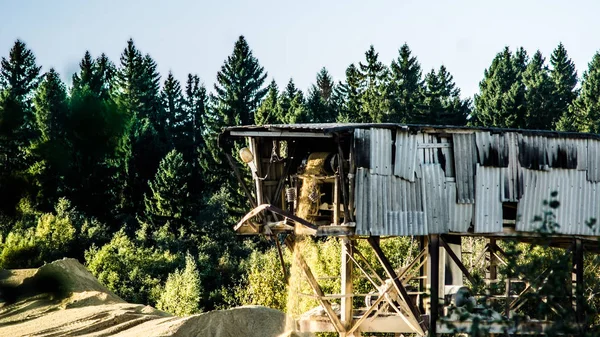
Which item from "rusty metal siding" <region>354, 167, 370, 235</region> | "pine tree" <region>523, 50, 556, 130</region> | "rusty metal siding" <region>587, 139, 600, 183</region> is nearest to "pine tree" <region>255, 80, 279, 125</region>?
"pine tree" <region>523, 50, 556, 130</region>

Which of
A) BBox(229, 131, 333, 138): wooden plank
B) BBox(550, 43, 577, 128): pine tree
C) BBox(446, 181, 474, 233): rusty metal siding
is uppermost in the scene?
BBox(550, 43, 577, 128): pine tree

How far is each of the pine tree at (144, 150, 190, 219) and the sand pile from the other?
23150 millimetres

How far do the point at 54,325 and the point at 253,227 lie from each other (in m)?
12.3

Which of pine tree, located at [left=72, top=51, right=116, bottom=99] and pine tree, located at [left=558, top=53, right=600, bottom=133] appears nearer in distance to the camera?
pine tree, located at [left=72, top=51, right=116, bottom=99]

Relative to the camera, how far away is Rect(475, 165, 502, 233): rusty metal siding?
24047 millimetres

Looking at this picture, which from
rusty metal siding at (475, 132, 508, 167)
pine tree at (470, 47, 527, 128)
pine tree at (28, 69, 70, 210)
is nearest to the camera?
pine tree at (28, 69, 70, 210)

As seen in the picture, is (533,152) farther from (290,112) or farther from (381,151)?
(290,112)

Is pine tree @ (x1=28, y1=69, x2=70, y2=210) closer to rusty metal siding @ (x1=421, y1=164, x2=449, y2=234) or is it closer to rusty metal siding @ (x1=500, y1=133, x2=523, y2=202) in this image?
rusty metal siding @ (x1=421, y1=164, x2=449, y2=234)

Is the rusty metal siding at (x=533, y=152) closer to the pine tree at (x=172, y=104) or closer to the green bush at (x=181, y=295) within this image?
the green bush at (x=181, y=295)

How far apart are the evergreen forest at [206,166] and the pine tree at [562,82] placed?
0.54 feet

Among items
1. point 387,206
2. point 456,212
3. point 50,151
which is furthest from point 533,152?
point 50,151

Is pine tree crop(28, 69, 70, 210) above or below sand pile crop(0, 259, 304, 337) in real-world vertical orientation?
above

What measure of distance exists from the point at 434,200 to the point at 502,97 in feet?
184

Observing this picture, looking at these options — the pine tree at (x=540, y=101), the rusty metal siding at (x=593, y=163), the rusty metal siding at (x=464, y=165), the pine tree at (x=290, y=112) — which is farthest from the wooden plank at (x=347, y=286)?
the pine tree at (x=540, y=101)
